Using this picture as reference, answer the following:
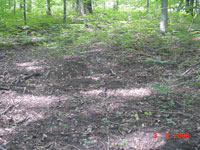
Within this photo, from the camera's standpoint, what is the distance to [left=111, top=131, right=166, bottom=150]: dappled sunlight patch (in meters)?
A: 2.89

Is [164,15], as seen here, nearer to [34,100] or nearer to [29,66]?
[29,66]

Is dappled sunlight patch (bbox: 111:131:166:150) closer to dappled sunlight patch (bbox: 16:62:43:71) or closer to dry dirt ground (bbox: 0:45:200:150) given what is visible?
dry dirt ground (bbox: 0:45:200:150)

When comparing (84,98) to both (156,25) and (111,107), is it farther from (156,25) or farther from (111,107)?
(156,25)

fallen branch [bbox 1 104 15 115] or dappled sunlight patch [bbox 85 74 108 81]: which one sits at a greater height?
dappled sunlight patch [bbox 85 74 108 81]

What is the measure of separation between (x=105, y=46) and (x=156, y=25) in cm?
317

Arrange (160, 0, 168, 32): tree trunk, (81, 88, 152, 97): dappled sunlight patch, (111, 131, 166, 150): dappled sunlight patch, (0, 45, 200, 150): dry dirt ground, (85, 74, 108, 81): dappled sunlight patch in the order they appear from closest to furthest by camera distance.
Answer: (111, 131, 166, 150): dappled sunlight patch < (0, 45, 200, 150): dry dirt ground < (81, 88, 152, 97): dappled sunlight patch < (85, 74, 108, 81): dappled sunlight patch < (160, 0, 168, 32): tree trunk

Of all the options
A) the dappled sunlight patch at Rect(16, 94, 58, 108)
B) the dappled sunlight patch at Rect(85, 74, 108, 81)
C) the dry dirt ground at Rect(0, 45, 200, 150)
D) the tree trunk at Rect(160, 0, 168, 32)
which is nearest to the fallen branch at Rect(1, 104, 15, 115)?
the dry dirt ground at Rect(0, 45, 200, 150)

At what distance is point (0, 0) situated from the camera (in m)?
10.9

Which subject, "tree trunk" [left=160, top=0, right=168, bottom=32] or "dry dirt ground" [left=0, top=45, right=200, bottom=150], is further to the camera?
"tree trunk" [left=160, top=0, right=168, bottom=32]

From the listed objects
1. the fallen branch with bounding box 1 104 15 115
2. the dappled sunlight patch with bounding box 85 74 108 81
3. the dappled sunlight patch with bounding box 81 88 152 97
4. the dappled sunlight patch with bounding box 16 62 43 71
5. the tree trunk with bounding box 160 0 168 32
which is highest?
the tree trunk with bounding box 160 0 168 32

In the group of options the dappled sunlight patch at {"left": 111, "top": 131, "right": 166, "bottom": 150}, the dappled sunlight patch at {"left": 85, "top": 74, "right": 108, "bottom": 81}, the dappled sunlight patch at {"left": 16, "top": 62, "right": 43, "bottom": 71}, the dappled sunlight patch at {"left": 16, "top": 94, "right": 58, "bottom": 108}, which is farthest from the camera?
the dappled sunlight patch at {"left": 16, "top": 62, "right": 43, "bottom": 71}

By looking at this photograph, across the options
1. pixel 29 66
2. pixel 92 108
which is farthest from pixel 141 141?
pixel 29 66

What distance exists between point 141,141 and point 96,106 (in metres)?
1.55

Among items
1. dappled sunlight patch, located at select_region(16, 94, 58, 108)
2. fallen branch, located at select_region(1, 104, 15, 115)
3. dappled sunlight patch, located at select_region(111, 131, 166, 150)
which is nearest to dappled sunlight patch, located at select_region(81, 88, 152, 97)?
dappled sunlight patch, located at select_region(16, 94, 58, 108)
